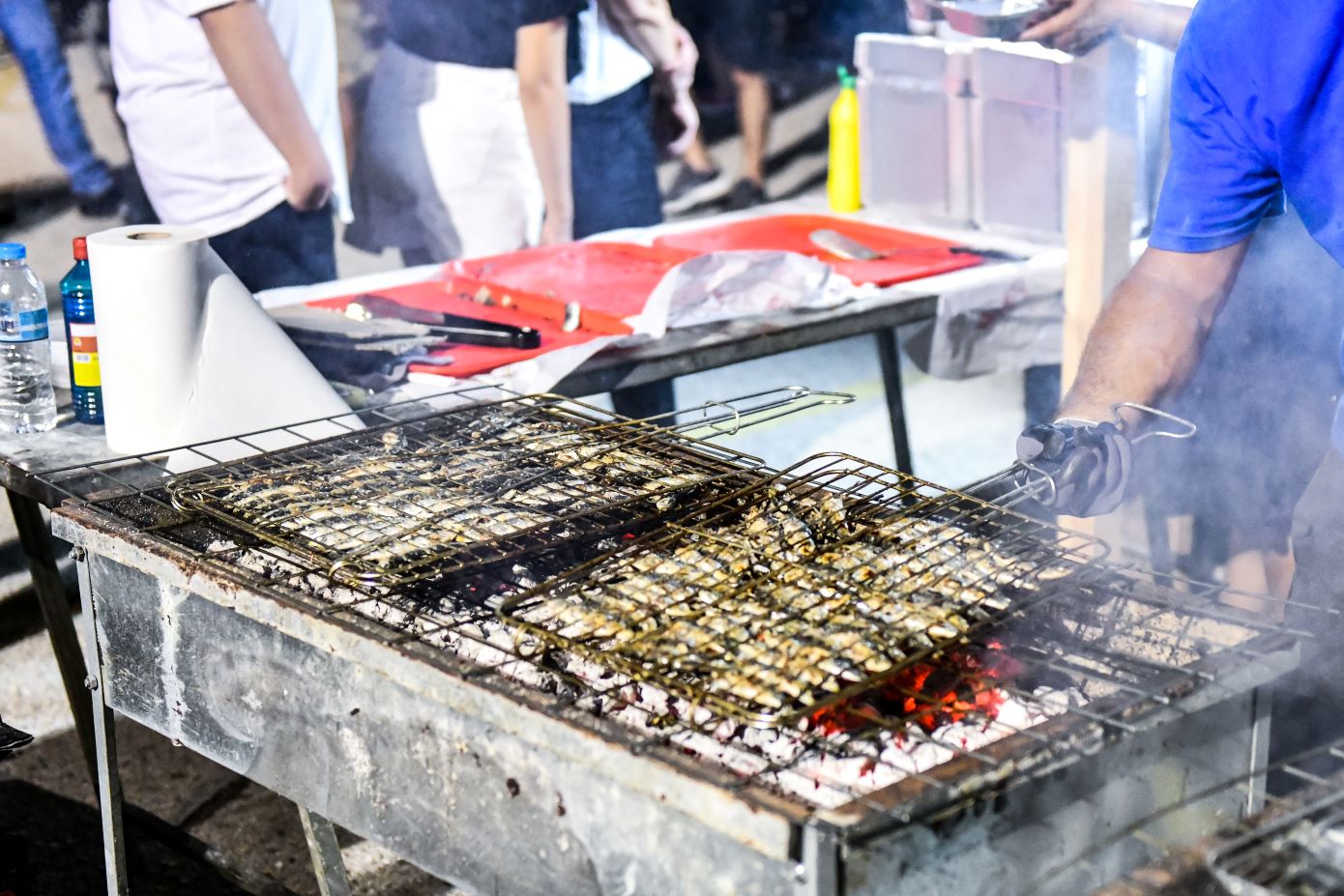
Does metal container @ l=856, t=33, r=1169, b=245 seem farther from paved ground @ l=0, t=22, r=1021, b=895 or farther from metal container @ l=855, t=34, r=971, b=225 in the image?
paved ground @ l=0, t=22, r=1021, b=895

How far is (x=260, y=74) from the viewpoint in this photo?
4.52 m

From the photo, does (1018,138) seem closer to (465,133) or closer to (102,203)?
(465,133)

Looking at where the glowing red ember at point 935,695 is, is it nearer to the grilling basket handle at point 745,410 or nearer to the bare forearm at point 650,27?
the grilling basket handle at point 745,410

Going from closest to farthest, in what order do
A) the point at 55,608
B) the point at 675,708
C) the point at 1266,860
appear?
the point at 1266,860, the point at 675,708, the point at 55,608

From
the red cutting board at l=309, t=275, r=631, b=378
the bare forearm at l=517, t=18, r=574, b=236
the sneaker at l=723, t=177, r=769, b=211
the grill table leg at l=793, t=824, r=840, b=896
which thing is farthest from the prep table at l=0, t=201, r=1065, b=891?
the sneaker at l=723, t=177, r=769, b=211

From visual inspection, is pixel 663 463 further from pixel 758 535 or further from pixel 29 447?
pixel 29 447

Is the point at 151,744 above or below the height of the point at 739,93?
below

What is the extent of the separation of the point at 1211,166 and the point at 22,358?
8.13 ft

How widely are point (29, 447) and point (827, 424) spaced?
3.95 meters

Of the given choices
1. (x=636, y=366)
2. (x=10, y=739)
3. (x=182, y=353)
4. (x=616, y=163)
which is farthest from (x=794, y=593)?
(x=616, y=163)

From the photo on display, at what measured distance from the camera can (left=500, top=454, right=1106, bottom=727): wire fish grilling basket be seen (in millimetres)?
1628

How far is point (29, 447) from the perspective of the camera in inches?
112

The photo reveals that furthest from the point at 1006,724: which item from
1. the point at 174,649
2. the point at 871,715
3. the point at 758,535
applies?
the point at 174,649

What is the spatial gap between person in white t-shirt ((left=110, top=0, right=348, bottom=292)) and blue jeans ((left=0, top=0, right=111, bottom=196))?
0.15 meters
